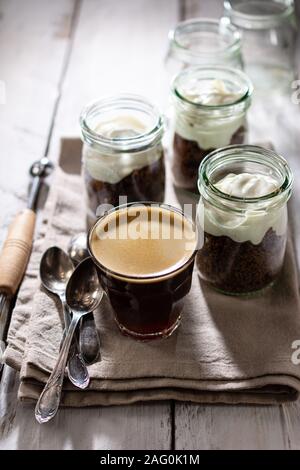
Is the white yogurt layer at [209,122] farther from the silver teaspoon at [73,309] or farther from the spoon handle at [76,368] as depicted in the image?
the spoon handle at [76,368]

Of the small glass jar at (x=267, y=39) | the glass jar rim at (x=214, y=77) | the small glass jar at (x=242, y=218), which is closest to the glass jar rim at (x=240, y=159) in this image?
the small glass jar at (x=242, y=218)

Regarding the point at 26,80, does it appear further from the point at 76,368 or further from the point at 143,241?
the point at 76,368

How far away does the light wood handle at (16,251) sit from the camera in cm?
104

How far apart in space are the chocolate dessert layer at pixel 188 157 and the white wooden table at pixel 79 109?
19 centimetres

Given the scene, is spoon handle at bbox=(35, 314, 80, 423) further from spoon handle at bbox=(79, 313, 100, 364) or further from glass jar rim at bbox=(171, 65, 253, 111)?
glass jar rim at bbox=(171, 65, 253, 111)

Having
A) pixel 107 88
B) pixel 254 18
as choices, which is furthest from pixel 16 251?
pixel 254 18

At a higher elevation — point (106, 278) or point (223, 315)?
point (106, 278)

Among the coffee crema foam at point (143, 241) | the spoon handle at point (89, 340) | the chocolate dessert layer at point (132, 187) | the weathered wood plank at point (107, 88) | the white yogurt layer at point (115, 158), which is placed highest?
the white yogurt layer at point (115, 158)

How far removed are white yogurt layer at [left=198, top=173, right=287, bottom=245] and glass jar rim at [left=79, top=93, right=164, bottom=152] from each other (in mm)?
155

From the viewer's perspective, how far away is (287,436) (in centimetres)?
87

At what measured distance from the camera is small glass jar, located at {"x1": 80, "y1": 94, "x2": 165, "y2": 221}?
108 centimetres

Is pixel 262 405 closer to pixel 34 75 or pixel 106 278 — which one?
pixel 106 278

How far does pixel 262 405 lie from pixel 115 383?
0.20m

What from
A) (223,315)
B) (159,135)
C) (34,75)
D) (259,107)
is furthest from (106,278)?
(34,75)
